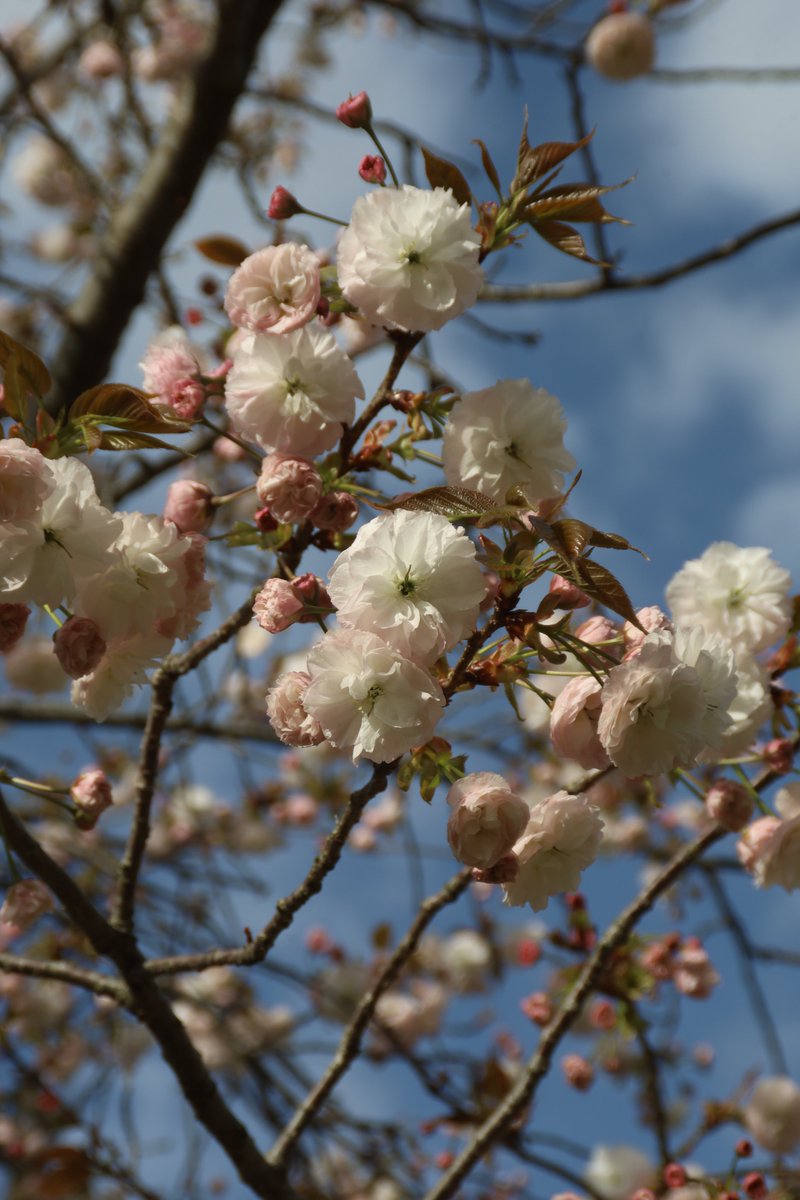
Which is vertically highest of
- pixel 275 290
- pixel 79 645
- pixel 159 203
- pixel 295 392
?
pixel 159 203

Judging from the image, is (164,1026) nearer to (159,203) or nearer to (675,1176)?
(675,1176)

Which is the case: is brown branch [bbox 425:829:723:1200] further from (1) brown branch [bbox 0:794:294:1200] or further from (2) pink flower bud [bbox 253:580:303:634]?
(2) pink flower bud [bbox 253:580:303:634]

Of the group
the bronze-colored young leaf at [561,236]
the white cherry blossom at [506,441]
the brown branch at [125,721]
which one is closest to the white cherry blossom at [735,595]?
the white cherry blossom at [506,441]

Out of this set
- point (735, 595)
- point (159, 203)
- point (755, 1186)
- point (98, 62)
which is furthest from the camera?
point (98, 62)

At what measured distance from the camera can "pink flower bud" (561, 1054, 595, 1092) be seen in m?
2.54

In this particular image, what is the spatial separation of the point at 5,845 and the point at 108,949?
28 cm

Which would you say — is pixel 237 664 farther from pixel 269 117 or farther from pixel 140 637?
pixel 269 117

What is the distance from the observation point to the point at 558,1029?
1623mm

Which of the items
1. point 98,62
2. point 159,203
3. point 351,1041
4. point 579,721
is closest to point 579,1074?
point 351,1041

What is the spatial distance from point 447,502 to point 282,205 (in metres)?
0.58

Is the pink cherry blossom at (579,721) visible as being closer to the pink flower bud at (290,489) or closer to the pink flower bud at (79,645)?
the pink flower bud at (290,489)

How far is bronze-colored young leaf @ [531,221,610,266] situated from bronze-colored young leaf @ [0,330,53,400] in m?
0.55

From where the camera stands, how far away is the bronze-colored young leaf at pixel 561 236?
3.98ft

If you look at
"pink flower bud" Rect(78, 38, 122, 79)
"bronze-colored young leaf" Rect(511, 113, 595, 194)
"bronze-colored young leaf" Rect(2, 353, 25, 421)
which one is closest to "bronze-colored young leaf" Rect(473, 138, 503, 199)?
"bronze-colored young leaf" Rect(511, 113, 595, 194)
